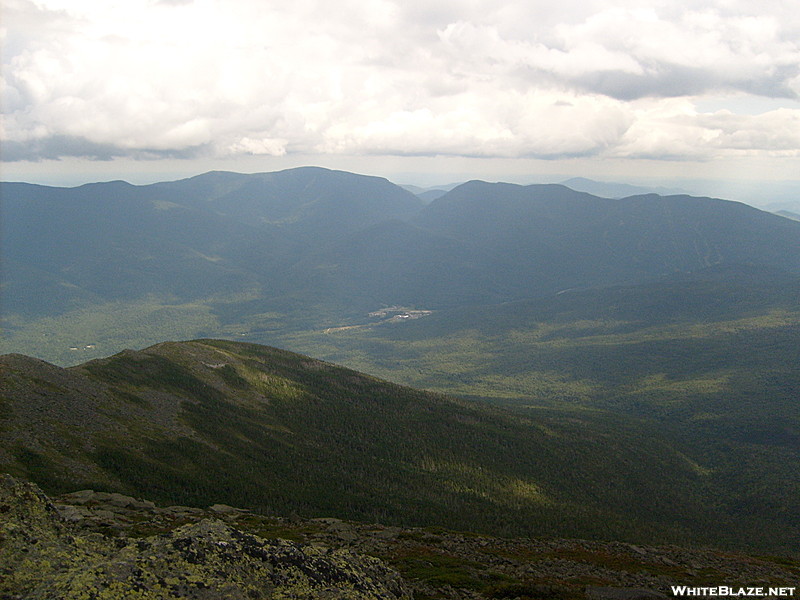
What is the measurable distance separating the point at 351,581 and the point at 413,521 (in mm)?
80773

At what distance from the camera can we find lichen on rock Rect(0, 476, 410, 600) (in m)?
21.4

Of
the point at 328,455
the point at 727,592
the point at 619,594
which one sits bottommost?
the point at 328,455

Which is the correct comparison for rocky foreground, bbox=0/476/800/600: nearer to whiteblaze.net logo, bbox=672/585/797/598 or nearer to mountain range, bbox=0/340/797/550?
whiteblaze.net logo, bbox=672/585/797/598

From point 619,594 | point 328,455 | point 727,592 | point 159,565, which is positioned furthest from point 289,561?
point 328,455

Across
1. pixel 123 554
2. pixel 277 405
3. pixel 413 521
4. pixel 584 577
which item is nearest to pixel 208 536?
pixel 123 554

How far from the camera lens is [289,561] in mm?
27406

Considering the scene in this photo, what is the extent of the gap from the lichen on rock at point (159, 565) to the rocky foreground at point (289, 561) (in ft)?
0.19

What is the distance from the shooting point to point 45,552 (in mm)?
24844

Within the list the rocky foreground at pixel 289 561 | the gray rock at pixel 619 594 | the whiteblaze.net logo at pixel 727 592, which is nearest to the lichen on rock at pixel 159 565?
the rocky foreground at pixel 289 561

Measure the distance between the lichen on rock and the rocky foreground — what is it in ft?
0.19

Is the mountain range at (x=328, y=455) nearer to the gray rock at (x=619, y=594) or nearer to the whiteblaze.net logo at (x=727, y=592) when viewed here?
the whiteblaze.net logo at (x=727, y=592)

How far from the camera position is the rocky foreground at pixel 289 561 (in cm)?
2272

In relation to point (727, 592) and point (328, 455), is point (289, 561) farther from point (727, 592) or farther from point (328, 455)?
point (328, 455)

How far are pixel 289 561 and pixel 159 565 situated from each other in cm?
684
